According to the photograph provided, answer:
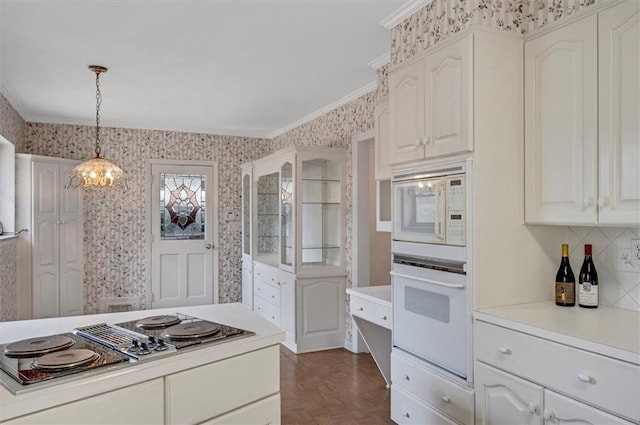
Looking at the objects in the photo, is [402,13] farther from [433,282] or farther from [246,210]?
[246,210]

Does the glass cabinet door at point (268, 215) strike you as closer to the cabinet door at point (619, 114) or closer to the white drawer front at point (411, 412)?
the white drawer front at point (411, 412)

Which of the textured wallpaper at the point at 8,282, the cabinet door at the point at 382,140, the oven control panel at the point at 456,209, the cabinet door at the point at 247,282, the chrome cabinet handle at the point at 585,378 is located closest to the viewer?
the chrome cabinet handle at the point at 585,378

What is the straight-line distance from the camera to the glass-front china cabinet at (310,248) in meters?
4.50

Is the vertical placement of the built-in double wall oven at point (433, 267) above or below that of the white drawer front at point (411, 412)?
above

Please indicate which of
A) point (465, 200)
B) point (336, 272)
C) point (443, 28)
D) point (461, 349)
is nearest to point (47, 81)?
point (336, 272)

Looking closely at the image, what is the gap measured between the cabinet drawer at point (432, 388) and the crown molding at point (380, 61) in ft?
7.10

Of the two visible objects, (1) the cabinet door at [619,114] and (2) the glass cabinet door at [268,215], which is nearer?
(1) the cabinet door at [619,114]

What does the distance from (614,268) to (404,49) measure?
1692 mm

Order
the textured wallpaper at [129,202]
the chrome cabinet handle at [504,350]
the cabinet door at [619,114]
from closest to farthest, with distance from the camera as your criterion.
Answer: the cabinet door at [619,114], the chrome cabinet handle at [504,350], the textured wallpaper at [129,202]

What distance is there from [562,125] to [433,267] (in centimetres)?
93

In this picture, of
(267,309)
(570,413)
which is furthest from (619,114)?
(267,309)

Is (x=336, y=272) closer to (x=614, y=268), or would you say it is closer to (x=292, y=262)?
(x=292, y=262)

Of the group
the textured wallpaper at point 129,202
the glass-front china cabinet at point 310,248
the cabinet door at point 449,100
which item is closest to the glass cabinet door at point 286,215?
the glass-front china cabinet at point 310,248

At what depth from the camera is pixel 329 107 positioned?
16.3ft
